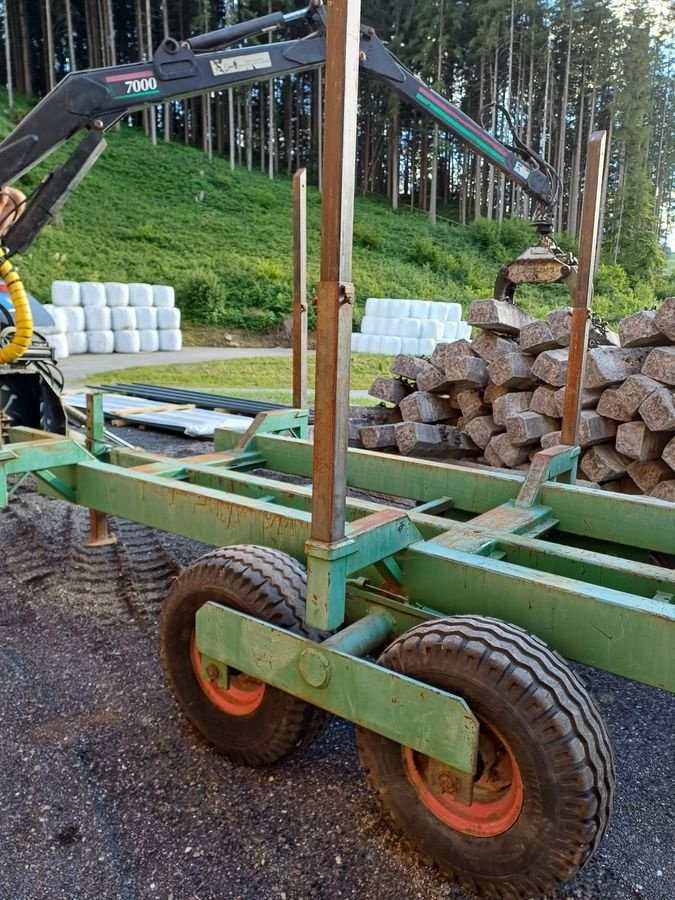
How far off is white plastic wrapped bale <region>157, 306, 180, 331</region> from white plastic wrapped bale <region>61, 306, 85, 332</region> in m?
1.93

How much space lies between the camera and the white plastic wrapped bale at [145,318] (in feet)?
58.0

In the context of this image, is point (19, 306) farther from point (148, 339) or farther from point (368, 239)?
point (368, 239)

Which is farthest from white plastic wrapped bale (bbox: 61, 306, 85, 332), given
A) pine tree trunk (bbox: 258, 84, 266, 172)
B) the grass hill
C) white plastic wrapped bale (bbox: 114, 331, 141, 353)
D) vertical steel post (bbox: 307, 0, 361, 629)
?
pine tree trunk (bbox: 258, 84, 266, 172)

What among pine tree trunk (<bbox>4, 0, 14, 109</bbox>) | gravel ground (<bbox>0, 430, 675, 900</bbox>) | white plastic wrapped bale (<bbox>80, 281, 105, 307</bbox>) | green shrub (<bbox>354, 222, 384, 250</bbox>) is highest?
pine tree trunk (<bbox>4, 0, 14, 109</bbox>)

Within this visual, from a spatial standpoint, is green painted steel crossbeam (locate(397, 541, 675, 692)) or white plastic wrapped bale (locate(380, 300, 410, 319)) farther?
white plastic wrapped bale (locate(380, 300, 410, 319))

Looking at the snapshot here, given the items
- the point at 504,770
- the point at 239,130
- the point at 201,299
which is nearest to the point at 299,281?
the point at 504,770

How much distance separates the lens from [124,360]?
1620cm

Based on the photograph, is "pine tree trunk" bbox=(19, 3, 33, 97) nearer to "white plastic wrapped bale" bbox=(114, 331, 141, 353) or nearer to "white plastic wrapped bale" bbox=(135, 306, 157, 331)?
"white plastic wrapped bale" bbox=(135, 306, 157, 331)

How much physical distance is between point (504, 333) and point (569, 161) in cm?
4644

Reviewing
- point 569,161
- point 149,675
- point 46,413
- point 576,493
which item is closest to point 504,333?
point 576,493

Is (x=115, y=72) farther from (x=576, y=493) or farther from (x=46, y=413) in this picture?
(x=576, y=493)

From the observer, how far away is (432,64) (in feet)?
140

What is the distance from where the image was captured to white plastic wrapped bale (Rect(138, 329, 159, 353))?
1772 centimetres

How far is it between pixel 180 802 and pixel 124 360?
14.9 meters
